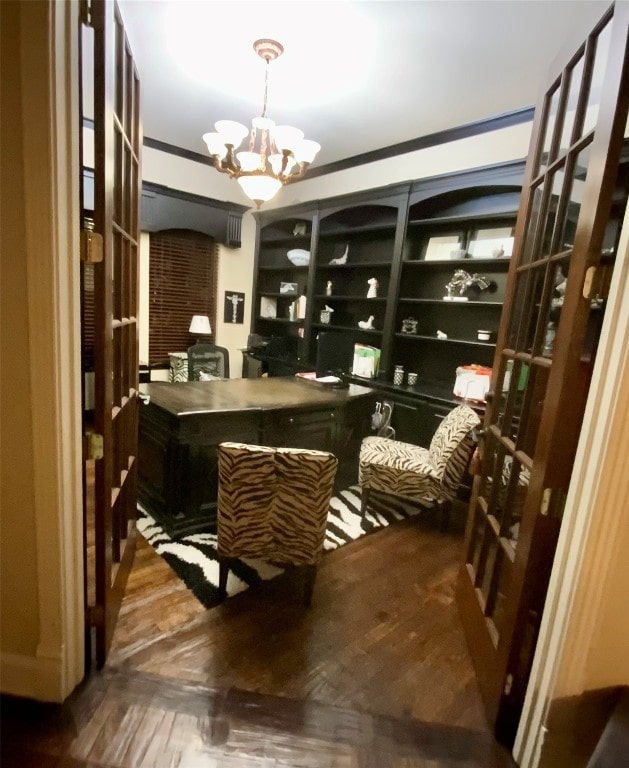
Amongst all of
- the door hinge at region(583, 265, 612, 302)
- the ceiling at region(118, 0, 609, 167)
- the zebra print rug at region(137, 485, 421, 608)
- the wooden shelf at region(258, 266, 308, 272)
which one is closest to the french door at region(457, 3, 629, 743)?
the door hinge at region(583, 265, 612, 302)

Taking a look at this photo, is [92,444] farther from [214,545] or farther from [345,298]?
[345,298]

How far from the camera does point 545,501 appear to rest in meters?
1.26

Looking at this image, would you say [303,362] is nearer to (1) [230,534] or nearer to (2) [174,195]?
(2) [174,195]

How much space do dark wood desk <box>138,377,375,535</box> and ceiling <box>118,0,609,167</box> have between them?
5.97ft

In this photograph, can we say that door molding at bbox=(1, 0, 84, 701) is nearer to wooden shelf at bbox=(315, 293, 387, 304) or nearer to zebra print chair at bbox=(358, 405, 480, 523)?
zebra print chair at bbox=(358, 405, 480, 523)

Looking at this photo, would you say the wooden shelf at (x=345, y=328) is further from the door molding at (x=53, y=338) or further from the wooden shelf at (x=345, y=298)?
the door molding at (x=53, y=338)

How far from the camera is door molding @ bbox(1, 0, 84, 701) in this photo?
107cm

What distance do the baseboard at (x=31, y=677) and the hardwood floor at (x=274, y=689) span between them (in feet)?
0.12

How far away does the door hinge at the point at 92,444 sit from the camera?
1.37 metres

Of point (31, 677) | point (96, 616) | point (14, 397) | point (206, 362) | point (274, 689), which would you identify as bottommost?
point (274, 689)

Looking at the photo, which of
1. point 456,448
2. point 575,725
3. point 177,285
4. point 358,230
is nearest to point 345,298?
point 358,230

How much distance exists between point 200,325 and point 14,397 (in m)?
3.85

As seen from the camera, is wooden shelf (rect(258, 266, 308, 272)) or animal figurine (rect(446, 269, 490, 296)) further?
wooden shelf (rect(258, 266, 308, 272))

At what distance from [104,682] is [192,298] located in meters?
4.21
